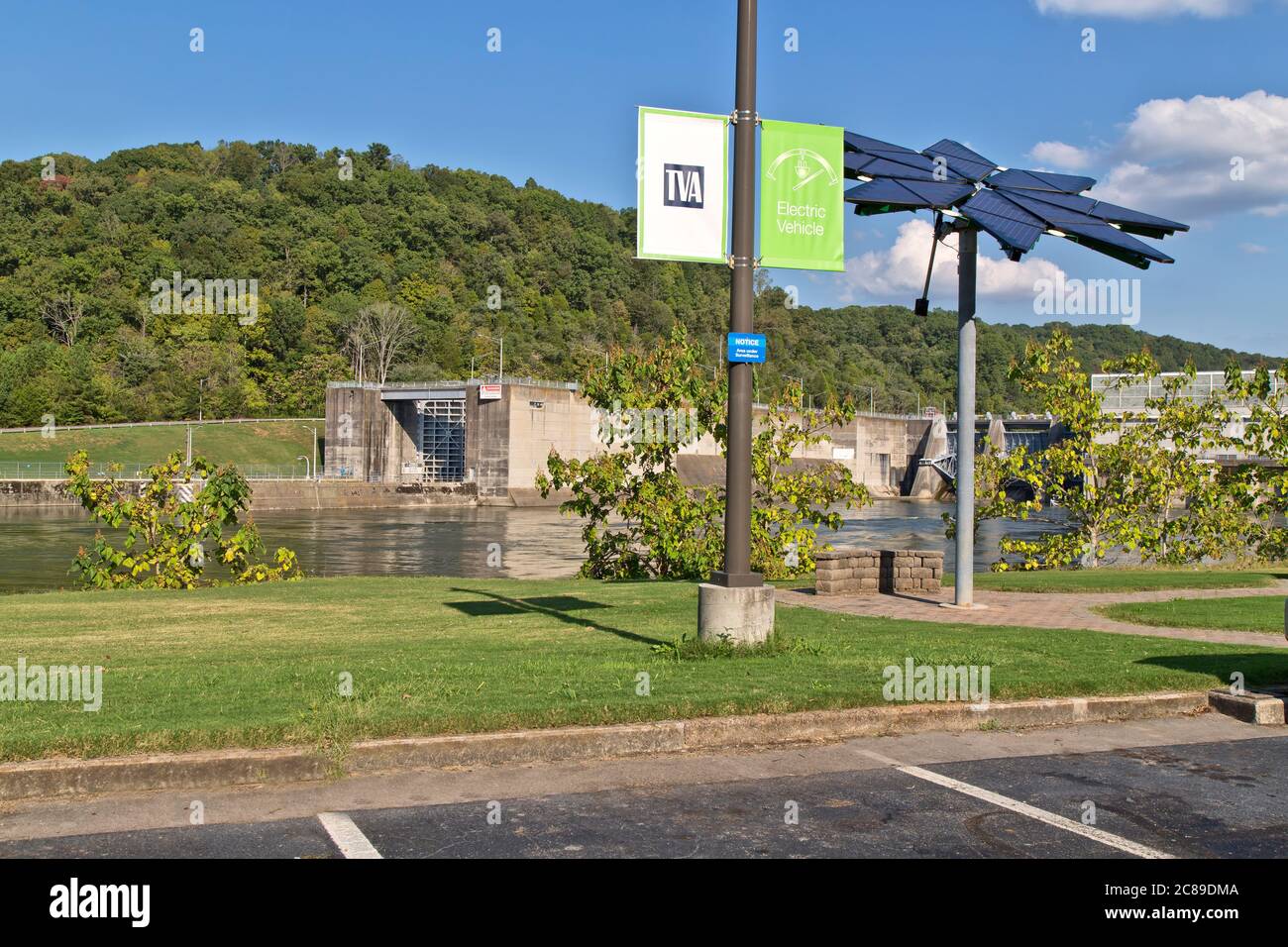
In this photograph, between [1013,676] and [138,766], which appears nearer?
[138,766]

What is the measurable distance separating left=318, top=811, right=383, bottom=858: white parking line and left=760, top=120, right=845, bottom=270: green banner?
7.41 meters

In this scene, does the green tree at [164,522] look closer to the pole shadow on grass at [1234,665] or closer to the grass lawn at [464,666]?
the grass lawn at [464,666]

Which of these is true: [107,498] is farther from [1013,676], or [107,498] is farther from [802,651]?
[1013,676]

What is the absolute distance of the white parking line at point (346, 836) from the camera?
660 centimetres

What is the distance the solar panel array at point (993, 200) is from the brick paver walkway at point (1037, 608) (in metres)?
5.42

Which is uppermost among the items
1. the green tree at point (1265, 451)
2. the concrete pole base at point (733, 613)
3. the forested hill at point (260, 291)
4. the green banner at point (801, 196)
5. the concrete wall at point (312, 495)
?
the forested hill at point (260, 291)

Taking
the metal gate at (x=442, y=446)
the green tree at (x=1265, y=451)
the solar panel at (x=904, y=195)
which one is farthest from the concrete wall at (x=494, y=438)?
the solar panel at (x=904, y=195)

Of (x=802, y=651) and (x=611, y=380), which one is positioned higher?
(x=611, y=380)

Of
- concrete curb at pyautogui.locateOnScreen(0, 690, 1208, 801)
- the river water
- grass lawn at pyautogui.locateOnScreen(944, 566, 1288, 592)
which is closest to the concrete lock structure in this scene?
the river water

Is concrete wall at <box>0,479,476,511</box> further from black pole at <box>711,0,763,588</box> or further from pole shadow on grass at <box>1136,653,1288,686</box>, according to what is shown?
pole shadow on grass at <box>1136,653,1288,686</box>
